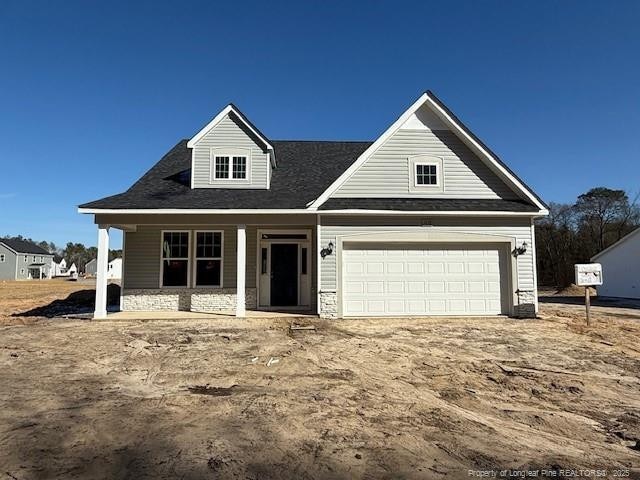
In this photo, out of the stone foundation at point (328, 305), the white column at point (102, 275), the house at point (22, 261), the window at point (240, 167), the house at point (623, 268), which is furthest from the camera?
the house at point (22, 261)

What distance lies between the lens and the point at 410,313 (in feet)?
40.6

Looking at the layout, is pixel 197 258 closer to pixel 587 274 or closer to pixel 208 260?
pixel 208 260

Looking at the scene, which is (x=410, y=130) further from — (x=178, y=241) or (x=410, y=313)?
(x=178, y=241)

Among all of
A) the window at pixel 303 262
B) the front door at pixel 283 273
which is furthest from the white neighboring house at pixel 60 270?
the window at pixel 303 262

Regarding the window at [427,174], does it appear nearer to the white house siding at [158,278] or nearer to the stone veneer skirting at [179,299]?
the white house siding at [158,278]

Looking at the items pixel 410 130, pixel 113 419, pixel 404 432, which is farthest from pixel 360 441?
pixel 410 130

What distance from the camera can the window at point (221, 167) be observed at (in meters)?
14.2

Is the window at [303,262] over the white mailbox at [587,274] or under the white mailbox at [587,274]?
over

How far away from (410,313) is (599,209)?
33.4m

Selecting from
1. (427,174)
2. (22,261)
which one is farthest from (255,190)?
(22,261)

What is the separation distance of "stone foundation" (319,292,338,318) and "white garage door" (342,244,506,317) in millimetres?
438

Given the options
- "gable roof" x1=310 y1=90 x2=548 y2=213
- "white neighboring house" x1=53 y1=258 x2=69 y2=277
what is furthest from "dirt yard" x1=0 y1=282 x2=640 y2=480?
"white neighboring house" x1=53 y1=258 x2=69 y2=277

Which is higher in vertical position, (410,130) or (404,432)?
(410,130)

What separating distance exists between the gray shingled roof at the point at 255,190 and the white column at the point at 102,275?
86 cm
